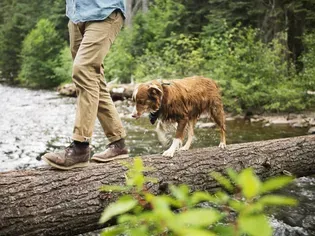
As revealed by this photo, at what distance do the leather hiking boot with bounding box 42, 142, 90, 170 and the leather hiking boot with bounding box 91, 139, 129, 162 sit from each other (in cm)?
27

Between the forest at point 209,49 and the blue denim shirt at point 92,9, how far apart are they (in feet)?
30.7

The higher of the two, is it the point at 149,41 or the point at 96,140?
the point at 149,41

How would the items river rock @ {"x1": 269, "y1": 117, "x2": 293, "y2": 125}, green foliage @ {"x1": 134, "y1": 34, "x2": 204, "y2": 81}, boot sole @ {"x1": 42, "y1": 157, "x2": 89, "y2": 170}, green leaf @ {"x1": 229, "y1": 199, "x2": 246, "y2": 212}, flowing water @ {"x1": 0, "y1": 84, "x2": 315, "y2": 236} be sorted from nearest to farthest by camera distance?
green leaf @ {"x1": 229, "y1": 199, "x2": 246, "y2": 212} < boot sole @ {"x1": 42, "y1": 157, "x2": 89, "y2": 170} < flowing water @ {"x1": 0, "y1": 84, "x2": 315, "y2": 236} < river rock @ {"x1": 269, "y1": 117, "x2": 293, "y2": 125} < green foliage @ {"x1": 134, "y1": 34, "x2": 204, "y2": 81}

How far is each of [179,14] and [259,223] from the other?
75.3ft

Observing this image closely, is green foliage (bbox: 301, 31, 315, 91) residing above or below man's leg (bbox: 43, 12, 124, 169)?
below

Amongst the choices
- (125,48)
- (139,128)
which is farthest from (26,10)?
(139,128)

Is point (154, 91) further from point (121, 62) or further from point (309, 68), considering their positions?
point (121, 62)

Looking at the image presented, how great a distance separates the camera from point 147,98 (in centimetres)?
398

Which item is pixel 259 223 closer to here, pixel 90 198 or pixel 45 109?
pixel 90 198

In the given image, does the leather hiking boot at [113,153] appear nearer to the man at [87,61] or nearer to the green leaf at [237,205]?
the man at [87,61]

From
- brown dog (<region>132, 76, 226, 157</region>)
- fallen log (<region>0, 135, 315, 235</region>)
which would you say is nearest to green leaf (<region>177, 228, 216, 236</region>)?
fallen log (<region>0, 135, 315, 235</region>)

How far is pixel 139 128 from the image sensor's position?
11.1m

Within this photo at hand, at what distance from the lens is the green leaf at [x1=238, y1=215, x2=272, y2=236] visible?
0.56 m

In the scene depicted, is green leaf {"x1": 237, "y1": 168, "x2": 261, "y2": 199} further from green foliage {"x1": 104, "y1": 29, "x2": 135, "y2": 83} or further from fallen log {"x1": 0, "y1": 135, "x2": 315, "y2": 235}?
green foliage {"x1": 104, "y1": 29, "x2": 135, "y2": 83}
